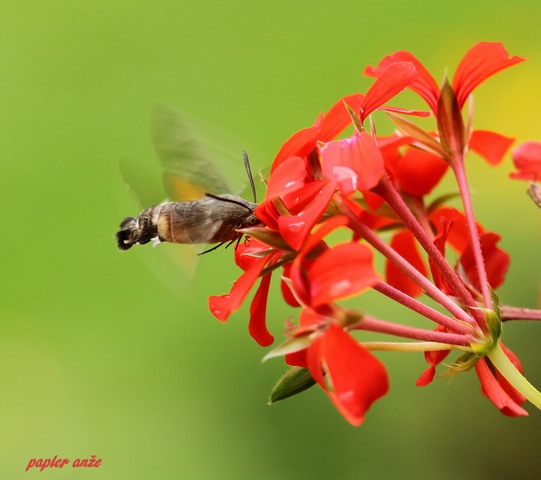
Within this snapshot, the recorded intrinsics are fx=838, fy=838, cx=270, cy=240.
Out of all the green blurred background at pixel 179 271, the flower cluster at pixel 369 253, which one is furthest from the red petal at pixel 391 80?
the green blurred background at pixel 179 271

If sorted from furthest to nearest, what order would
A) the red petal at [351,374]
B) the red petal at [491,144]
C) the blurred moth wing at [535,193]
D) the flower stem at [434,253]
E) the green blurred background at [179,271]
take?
1. the green blurred background at [179,271]
2. the red petal at [491,144]
3. the blurred moth wing at [535,193]
4. the flower stem at [434,253]
5. the red petal at [351,374]

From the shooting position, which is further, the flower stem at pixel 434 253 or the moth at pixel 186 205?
the moth at pixel 186 205

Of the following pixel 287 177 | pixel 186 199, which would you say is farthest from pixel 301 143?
pixel 186 199

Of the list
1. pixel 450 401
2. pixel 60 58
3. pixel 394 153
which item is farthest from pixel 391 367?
pixel 60 58

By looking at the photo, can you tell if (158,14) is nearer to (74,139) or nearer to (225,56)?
(225,56)

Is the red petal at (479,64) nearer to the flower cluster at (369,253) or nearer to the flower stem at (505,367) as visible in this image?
the flower cluster at (369,253)

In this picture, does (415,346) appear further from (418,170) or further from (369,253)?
(418,170)

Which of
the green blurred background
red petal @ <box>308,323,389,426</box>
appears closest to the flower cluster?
red petal @ <box>308,323,389,426</box>
